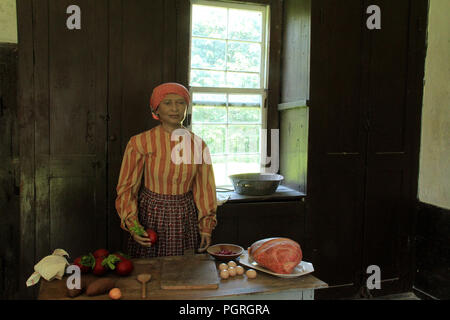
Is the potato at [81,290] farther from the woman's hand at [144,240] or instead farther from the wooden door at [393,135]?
the wooden door at [393,135]

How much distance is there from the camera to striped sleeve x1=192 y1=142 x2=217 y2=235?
237 centimetres

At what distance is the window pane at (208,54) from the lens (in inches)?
128

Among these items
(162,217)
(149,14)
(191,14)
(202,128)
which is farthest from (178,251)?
(191,14)

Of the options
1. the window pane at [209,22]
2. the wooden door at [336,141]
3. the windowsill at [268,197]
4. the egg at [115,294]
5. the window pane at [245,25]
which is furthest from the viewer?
the window pane at [245,25]

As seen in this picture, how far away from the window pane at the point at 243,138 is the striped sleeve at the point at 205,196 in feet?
3.47

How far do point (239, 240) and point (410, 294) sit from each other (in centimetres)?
176

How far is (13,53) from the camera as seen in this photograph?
2684mm

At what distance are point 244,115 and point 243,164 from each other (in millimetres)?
448

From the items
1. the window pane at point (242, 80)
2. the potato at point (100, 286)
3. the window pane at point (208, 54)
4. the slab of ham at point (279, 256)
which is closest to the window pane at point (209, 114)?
the window pane at point (242, 80)

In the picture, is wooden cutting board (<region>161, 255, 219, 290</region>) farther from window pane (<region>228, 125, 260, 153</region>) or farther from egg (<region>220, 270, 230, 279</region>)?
window pane (<region>228, 125, 260, 153</region>)

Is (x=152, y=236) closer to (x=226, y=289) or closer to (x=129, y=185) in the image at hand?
(x=129, y=185)

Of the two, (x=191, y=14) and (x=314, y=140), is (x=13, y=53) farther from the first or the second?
(x=314, y=140)

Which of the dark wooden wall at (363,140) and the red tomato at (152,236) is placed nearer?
the red tomato at (152,236)

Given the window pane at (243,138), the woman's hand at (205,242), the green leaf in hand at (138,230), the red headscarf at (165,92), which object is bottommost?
the woman's hand at (205,242)
